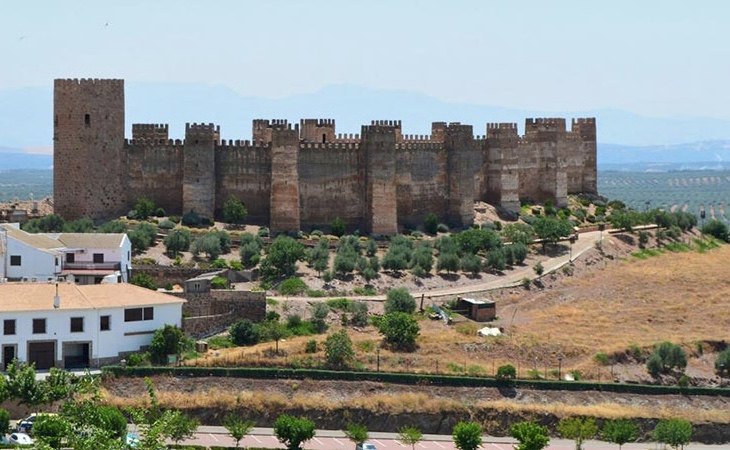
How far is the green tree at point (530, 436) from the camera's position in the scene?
139 feet

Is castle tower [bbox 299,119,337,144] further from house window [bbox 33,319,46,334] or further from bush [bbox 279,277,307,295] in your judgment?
house window [bbox 33,319,46,334]

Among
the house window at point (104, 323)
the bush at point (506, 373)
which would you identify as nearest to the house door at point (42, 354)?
the house window at point (104, 323)

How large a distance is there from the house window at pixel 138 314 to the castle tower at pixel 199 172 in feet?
48.7

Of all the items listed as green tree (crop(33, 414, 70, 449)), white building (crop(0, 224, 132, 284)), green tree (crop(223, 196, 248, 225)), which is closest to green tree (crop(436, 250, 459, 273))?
green tree (crop(223, 196, 248, 225))

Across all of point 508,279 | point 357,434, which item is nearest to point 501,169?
point 508,279

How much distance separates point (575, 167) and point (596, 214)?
394cm

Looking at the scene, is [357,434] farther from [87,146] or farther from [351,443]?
[87,146]

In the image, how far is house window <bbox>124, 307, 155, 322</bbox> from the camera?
48.8 meters

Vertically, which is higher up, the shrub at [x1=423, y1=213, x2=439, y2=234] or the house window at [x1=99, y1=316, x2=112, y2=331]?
the shrub at [x1=423, y1=213, x2=439, y2=234]

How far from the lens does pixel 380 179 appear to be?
2534 inches

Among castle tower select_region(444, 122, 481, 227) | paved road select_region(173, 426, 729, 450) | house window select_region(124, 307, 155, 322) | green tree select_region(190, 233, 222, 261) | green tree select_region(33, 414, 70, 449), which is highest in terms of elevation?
castle tower select_region(444, 122, 481, 227)

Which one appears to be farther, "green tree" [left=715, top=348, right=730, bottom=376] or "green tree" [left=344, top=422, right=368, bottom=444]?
"green tree" [left=715, top=348, right=730, bottom=376]

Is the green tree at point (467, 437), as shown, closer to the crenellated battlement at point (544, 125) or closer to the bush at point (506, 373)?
the bush at point (506, 373)

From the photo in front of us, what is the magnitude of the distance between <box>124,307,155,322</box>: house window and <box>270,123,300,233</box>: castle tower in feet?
47.5
